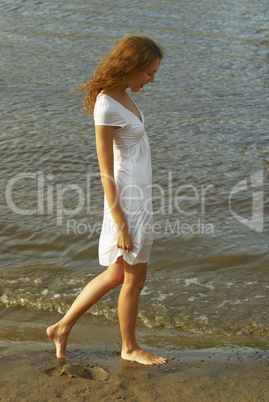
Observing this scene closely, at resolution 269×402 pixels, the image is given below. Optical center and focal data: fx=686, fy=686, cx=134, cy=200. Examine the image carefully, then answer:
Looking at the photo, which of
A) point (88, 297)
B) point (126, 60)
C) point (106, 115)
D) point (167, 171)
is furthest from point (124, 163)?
point (167, 171)

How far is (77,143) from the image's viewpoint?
7.56 m

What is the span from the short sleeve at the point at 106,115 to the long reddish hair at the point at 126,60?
10 centimetres

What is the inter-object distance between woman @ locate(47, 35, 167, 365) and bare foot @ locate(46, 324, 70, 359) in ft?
0.91

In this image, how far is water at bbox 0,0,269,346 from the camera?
481 cm

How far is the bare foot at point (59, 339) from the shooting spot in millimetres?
3873

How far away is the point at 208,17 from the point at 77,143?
5899 mm

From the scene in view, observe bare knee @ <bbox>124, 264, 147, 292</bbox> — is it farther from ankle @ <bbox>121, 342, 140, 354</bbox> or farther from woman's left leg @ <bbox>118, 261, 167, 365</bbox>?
ankle @ <bbox>121, 342, 140, 354</bbox>

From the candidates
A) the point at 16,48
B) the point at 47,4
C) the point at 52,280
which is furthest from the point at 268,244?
the point at 47,4

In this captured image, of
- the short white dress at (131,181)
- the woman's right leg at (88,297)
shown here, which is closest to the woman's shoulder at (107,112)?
the short white dress at (131,181)

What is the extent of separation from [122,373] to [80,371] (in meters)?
0.22

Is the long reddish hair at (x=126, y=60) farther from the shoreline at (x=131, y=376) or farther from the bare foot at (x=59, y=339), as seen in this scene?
the shoreline at (x=131, y=376)

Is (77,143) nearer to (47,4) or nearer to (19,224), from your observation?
(19,224)

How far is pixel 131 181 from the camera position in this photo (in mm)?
3523

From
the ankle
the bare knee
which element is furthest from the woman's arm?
the ankle
